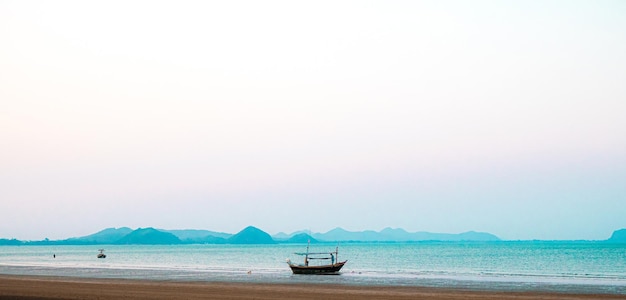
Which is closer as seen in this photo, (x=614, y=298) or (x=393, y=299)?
(x=393, y=299)

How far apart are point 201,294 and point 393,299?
338 inches

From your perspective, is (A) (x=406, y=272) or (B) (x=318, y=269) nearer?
(B) (x=318, y=269)

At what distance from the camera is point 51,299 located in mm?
25719

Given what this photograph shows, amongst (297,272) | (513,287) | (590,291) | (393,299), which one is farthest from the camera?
(297,272)

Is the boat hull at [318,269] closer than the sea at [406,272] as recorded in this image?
No

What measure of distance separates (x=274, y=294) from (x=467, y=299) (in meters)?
8.70

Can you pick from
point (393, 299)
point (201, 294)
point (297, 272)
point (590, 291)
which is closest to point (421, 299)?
point (393, 299)

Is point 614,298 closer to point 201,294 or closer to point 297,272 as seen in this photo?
point 201,294

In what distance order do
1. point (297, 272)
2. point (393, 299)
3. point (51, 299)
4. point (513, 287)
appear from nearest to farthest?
point (51, 299)
point (393, 299)
point (513, 287)
point (297, 272)

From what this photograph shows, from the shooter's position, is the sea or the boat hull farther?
the boat hull

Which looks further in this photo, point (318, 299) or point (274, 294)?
point (274, 294)

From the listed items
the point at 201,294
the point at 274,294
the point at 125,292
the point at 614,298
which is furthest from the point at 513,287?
the point at 125,292

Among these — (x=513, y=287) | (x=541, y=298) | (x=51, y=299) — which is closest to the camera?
(x=51, y=299)

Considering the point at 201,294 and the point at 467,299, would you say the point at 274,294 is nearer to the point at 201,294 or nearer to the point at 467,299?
the point at 201,294
